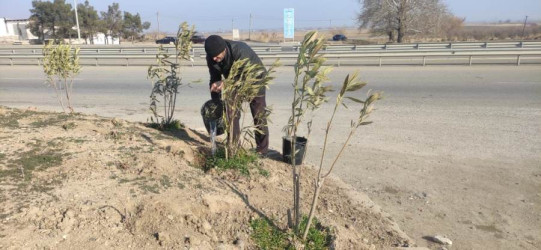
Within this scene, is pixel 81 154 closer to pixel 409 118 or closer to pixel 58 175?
pixel 58 175

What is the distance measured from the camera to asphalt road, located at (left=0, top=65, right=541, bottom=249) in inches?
147

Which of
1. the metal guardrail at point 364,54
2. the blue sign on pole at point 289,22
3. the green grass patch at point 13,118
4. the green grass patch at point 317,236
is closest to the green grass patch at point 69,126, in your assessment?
the green grass patch at point 13,118

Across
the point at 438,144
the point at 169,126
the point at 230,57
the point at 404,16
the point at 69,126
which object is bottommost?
the point at 438,144

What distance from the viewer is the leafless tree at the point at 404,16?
33.0 metres

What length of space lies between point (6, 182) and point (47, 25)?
1834 inches

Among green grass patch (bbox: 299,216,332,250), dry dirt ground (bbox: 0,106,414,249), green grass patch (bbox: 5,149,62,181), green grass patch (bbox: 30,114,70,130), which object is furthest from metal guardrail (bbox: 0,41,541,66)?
green grass patch (bbox: 299,216,332,250)

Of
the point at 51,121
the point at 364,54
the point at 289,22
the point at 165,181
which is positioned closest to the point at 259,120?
the point at 165,181

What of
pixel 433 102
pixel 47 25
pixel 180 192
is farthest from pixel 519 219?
pixel 47 25

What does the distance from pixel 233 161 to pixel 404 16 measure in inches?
1279

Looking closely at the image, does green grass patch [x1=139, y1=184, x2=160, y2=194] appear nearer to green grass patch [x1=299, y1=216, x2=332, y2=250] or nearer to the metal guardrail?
green grass patch [x1=299, y1=216, x2=332, y2=250]

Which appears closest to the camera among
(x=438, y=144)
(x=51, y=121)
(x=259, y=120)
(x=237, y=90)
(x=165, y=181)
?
(x=165, y=181)

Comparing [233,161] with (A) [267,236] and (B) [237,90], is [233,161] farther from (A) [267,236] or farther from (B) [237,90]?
(A) [267,236]

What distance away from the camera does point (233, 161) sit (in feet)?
12.9

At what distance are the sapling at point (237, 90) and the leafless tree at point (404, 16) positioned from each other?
31.8m
